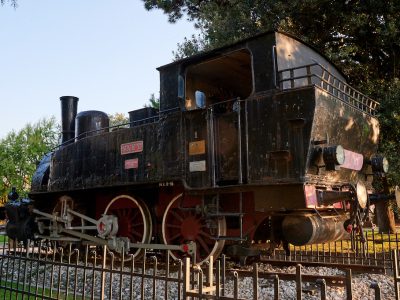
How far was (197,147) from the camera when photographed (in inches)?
260

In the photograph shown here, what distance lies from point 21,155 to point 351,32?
30.4 m

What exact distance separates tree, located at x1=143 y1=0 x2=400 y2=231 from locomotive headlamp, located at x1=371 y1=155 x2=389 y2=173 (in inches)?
125

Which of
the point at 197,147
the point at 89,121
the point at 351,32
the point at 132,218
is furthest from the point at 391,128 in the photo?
the point at 89,121

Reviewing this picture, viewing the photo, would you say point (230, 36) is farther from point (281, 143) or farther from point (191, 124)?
point (281, 143)

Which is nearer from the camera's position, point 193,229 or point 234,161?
point 234,161

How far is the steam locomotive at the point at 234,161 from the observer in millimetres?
5672

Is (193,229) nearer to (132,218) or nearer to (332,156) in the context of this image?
(132,218)

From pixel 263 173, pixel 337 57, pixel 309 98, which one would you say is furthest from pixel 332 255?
pixel 337 57

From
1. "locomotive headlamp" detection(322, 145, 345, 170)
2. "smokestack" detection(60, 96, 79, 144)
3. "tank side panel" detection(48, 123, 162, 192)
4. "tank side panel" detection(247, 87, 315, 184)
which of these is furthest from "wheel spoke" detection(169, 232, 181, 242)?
"smokestack" detection(60, 96, 79, 144)

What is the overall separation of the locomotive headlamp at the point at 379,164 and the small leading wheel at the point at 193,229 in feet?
9.35

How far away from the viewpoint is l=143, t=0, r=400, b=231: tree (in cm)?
1025

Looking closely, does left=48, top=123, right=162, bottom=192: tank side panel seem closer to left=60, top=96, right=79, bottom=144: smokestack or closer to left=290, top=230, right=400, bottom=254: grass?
left=60, top=96, right=79, bottom=144: smokestack

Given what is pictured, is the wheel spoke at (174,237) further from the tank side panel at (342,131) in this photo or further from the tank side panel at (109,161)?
the tank side panel at (342,131)

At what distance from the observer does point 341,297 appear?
17.4ft
